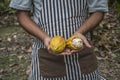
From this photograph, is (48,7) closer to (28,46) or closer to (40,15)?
(40,15)

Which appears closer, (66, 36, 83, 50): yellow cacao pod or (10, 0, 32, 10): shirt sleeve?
(66, 36, 83, 50): yellow cacao pod

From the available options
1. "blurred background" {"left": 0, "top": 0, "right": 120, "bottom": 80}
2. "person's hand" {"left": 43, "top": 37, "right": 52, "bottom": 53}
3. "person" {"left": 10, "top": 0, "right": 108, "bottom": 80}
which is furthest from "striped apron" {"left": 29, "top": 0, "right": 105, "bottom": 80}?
"blurred background" {"left": 0, "top": 0, "right": 120, "bottom": 80}

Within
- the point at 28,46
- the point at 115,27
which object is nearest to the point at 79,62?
the point at 28,46

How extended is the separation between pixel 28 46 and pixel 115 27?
4.89ft

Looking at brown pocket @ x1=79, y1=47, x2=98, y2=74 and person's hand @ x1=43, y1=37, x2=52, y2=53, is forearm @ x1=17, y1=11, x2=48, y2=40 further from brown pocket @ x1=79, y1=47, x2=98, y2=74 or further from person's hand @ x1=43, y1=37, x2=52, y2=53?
brown pocket @ x1=79, y1=47, x2=98, y2=74

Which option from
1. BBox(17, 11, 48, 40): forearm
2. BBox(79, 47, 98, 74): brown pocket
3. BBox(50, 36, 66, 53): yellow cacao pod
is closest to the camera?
BBox(50, 36, 66, 53): yellow cacao pod

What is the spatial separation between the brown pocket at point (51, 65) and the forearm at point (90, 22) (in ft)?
0.71

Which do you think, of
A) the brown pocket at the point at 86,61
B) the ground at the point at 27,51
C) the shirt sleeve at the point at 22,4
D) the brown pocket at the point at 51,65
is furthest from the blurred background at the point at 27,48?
the shirt sleeve at the point at 22,4

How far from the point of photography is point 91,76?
2150 mm

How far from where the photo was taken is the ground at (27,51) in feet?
14.1

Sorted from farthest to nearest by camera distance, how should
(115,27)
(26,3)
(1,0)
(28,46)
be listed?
1. (1,0)
2. (115,27)
3. (28,46)
4. (26,3)

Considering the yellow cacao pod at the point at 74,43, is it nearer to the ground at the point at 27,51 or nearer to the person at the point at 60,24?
the person at the point at 60,24

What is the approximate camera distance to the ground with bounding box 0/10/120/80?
14.1ft

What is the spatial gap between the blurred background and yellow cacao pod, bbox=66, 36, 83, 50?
2301mm
